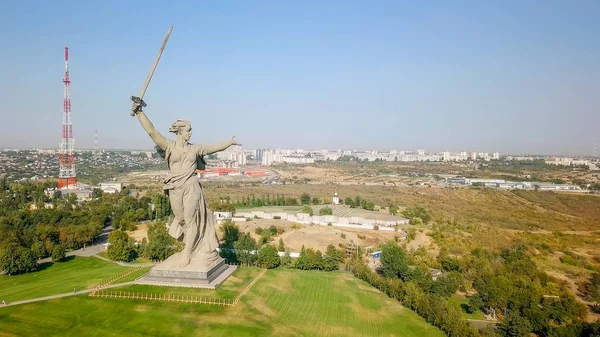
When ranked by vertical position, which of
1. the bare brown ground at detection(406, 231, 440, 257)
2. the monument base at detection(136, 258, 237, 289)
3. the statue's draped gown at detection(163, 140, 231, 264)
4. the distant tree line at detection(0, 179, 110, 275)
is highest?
the statue's draped gown at detection(163, 140, 231, 264)

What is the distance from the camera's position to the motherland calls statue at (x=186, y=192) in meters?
18.5

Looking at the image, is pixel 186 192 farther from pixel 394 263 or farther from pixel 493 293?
pixel 493 293

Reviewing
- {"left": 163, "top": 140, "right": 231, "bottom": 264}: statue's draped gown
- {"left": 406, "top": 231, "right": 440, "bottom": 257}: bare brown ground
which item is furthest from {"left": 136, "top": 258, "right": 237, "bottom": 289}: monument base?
{"left": 406, "top": 231, "right": 440, "bottom": 257}: bare brown ground

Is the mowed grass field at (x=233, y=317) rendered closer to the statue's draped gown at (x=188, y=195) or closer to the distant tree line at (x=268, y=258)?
the statue's draped gown at (x=188, y=195)

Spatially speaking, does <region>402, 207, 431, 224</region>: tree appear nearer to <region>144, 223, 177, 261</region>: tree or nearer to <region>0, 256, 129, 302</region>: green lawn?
<region>144, 223, 177, 261</region>: tree

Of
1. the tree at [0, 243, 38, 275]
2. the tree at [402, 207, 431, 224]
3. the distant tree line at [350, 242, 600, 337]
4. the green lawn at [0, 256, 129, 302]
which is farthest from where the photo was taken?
the tree at [402, 207, 431, 224]

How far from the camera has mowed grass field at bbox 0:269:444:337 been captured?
14992 millimetres

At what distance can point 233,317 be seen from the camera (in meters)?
16.0

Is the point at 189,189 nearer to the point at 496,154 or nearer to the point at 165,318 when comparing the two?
the point at 165,318

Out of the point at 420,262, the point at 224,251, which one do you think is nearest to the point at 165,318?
the point at 224,251

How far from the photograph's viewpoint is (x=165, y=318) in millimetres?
15523

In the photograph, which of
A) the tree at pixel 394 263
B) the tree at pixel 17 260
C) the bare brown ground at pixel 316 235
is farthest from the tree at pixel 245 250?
the tree at pixel 17 260

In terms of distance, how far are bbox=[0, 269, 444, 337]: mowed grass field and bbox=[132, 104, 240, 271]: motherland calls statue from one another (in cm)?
250

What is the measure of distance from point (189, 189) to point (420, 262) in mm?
20020
